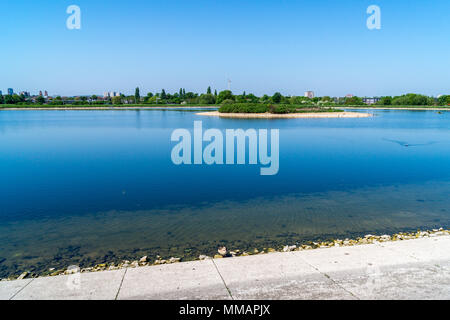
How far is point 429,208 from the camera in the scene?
1133cm

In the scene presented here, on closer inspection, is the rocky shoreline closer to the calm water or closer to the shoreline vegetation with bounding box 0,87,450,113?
the calm water

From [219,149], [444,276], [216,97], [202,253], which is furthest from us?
[216,97]

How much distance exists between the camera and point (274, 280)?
5535 millimetres

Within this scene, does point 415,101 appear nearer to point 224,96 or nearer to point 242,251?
point 224,96

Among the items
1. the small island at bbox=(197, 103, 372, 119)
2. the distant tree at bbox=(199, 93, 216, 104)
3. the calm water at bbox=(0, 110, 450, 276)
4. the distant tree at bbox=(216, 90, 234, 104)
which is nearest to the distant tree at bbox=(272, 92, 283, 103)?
the distant tree at bbox=(216, 90, 234, 104)

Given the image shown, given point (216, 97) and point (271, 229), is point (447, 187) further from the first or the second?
point (216, 97)

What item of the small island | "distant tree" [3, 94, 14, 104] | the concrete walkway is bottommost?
the concrete walkway

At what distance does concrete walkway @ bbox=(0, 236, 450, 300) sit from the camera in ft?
16.6

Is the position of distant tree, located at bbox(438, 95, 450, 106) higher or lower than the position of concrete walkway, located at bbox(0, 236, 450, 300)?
higher

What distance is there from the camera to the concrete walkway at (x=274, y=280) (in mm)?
5074

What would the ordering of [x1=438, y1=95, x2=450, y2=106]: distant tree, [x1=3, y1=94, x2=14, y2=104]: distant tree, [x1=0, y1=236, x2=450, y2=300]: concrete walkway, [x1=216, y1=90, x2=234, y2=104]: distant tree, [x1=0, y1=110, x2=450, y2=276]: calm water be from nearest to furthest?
[x1=0, y1=236, x2=450, y2=300]: concrete walkway < [x1=0, y1=110, x2=450, y2=276]: calm water < [x1=3, y1=94, x2=14, y2=104]: distant tree < [x1=216, y1=90, x2=234, y2=104]: distant tree < [x1=438, y1=95, x2=450, y2=106]: distant tree

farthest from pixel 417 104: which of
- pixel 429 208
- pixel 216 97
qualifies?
pixel 429 208

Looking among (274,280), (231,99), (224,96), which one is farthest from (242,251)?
(224,96)

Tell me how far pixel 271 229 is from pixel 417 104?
160 m
